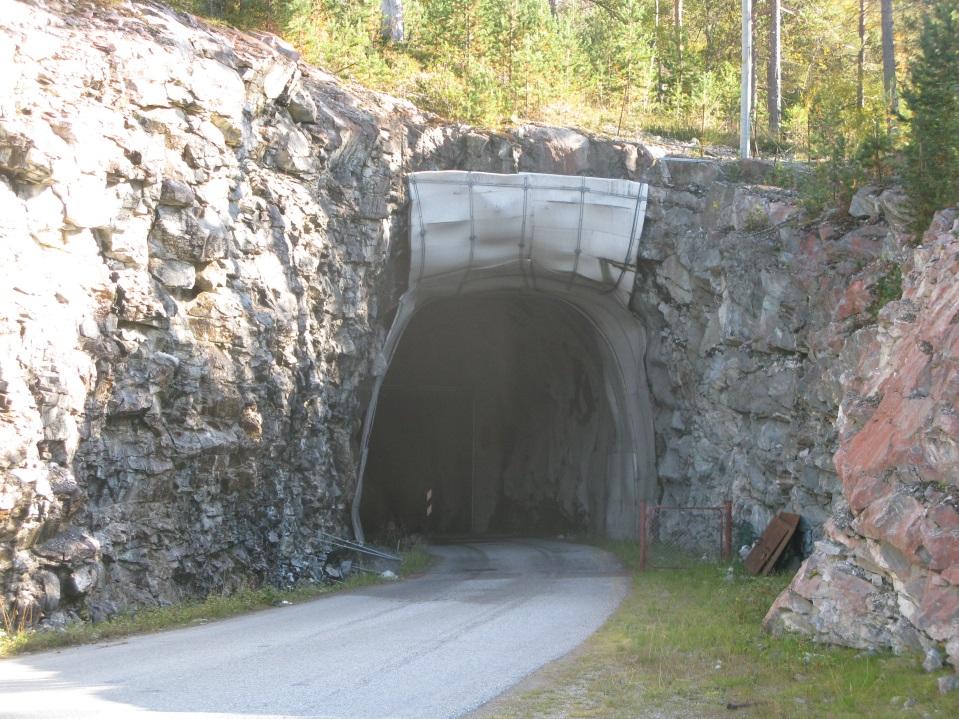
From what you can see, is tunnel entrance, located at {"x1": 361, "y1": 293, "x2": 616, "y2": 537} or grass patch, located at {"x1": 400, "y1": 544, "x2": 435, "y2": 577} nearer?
grass patch, located at {"x1": 400, "y1": 544, "x2": 435, "y2": 577}

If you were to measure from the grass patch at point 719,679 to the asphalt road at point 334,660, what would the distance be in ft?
1.52

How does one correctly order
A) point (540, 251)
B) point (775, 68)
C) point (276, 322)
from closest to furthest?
point (276, 322)
point (540, 251)
point (775, 68)

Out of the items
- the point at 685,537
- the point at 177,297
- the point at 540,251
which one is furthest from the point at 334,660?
the point at 540,251

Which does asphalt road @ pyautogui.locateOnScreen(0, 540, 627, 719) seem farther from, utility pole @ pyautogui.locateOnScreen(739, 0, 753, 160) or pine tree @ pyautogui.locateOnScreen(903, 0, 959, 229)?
utility pole @ pyautogui.locateOnScreen(739, 0, 753, 160)

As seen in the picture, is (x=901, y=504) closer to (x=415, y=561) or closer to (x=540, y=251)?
(x=415, y=561)

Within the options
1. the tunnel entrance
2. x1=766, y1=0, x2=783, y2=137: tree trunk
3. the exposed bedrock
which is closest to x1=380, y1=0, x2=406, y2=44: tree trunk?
the exposed bedrock

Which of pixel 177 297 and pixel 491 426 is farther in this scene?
pixel 491 426

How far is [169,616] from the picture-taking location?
11781mm

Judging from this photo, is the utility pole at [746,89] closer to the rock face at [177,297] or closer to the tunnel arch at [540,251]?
the tunnel arch at [540,251]

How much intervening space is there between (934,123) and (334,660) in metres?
10.1

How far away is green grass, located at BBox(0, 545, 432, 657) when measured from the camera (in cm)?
1015

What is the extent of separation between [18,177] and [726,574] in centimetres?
1103

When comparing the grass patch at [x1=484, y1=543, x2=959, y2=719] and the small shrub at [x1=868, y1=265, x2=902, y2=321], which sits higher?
the small shrub at [x1=868, y1=265, x2=902, y2=321]

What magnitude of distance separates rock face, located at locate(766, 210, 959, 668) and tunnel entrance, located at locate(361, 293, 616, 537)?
12.9m
